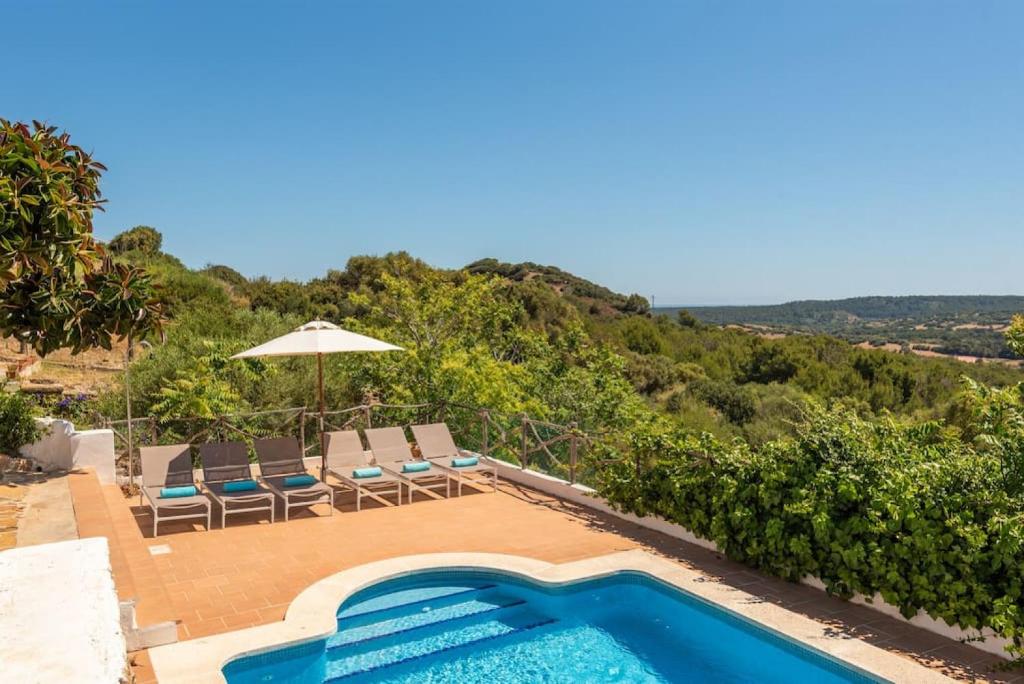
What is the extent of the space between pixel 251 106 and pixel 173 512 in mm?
17196

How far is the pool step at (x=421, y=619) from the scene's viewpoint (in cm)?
620

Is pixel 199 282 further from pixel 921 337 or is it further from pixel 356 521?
pixel 921 337

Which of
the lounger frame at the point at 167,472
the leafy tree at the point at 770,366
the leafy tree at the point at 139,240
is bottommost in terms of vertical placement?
the leafy tree at the point at 770,366

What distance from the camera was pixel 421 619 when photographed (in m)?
6.56

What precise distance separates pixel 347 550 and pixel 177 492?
90.7 inches

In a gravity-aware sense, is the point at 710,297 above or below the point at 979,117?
below

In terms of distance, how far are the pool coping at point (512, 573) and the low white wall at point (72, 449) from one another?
188 inches

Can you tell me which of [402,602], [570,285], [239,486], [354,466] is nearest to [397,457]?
[354,466]

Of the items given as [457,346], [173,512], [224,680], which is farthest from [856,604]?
[457,346]

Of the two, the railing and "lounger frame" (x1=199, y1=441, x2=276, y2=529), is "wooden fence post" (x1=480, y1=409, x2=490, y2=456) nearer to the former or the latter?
the railing

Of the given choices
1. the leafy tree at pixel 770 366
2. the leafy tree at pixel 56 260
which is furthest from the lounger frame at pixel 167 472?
the leafy tree at pixel 770 366

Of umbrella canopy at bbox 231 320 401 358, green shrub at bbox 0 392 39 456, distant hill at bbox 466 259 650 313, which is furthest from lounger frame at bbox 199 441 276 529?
distant hill at bbox 466 259 650 313

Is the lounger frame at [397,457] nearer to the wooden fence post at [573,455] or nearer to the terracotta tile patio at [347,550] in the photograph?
the terracotta tile patio at [347,550]

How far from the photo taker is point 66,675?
1.34 m
